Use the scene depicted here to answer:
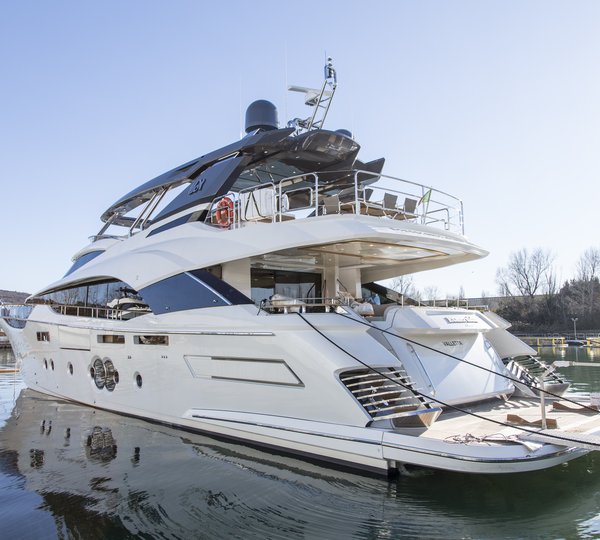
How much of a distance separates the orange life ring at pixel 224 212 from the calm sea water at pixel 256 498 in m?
3.35

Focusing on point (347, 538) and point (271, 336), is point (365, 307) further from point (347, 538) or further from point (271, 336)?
point (347, 538)

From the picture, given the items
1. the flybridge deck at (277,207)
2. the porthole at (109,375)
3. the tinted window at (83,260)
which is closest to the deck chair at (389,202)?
the flybridge deck at (277,207)

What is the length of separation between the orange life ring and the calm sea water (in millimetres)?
3346

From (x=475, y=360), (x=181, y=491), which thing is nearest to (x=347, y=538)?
(x=181, y=491)

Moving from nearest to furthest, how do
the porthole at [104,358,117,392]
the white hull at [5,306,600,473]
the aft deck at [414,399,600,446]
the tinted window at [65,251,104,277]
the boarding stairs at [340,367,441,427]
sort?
1. the white hull at [5,306,600,473]
2. the aft deck at [414,399,600,446]
3. the boarding stairs at [340,367,441,427]
4. the porthole at [104,358,117,392]
5. the tinted window at [65,251,104,277]

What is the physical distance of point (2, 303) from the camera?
1534 cm

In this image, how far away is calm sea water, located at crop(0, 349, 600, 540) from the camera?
4523 millimetres

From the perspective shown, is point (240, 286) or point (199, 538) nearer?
point (199, 538)

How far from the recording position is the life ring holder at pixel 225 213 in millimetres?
7863

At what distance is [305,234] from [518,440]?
3434 mm

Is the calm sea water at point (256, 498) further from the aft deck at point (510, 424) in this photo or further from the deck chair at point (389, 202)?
the deck chair at point (389, 202)

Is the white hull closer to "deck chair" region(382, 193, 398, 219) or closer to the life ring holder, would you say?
the life ring holder

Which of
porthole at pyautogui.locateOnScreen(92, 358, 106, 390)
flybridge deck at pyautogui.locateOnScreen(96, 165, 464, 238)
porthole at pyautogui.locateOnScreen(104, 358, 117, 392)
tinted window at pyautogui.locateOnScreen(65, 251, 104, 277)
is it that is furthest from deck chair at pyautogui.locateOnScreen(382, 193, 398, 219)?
tinted window at pyautogui.locateOnScreen(65, 251, 104, 277)

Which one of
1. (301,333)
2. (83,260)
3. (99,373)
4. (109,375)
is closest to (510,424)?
(301,333)
